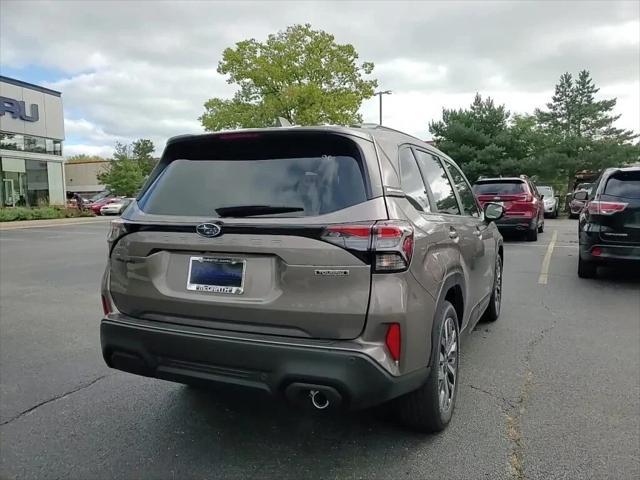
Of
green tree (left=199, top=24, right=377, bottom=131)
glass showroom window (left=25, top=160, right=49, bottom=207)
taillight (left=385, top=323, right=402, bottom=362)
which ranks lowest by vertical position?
taillight (left=385, top=323, right=402, bottom=362)

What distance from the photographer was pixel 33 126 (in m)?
31.7

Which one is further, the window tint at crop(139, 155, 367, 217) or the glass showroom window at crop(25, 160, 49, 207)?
the glass showroom window at crop(25, 160, 49, 207)

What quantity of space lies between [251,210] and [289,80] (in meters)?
33.2

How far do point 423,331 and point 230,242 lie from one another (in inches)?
42.4

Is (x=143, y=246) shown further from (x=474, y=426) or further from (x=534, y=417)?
(x=534, y=417)

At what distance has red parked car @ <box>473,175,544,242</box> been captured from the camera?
12.6 meters

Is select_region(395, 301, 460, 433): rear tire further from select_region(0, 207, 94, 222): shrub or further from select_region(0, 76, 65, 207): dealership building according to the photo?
select_region(0, 76, 65, 207): dealership building

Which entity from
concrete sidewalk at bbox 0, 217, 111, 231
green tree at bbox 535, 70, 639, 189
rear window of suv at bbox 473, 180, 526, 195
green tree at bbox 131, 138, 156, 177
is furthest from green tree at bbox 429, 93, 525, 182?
green tree at bbox 131, 138, 156, 177

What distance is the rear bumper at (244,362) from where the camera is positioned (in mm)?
2352

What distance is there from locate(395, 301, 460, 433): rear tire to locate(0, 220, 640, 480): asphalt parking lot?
0.12m

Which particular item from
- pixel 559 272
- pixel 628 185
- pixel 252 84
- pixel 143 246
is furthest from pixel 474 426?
pixel 252 84

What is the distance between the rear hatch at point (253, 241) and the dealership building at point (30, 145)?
3221 centimetres

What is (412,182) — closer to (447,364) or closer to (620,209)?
(447,364)

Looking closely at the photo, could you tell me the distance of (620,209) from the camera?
6914 mm
